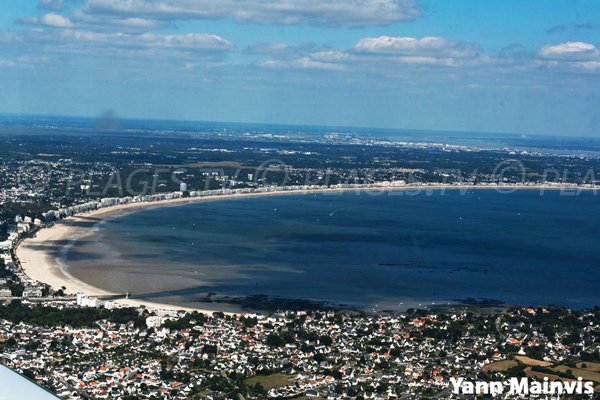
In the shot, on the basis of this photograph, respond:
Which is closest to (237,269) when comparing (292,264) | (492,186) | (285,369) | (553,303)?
(292,264)

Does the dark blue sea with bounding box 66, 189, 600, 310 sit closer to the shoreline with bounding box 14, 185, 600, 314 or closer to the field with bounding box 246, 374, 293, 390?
the shoreline with bounding box 14, 185, 600, 314

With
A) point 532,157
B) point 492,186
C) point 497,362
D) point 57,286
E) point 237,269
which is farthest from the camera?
point 532,157

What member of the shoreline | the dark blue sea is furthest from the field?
the dark blue sea

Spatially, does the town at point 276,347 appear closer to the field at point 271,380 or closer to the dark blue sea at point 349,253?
the field at point 271,380

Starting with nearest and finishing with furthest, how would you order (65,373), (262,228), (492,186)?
(65,373) → (262,228) → (492,186)

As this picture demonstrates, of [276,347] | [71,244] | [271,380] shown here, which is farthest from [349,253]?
[271,380]

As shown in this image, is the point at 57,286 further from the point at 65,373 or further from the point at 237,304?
the point at 65,373

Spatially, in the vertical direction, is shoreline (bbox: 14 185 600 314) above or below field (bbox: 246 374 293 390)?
below

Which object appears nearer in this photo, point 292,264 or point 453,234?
point 292,264
